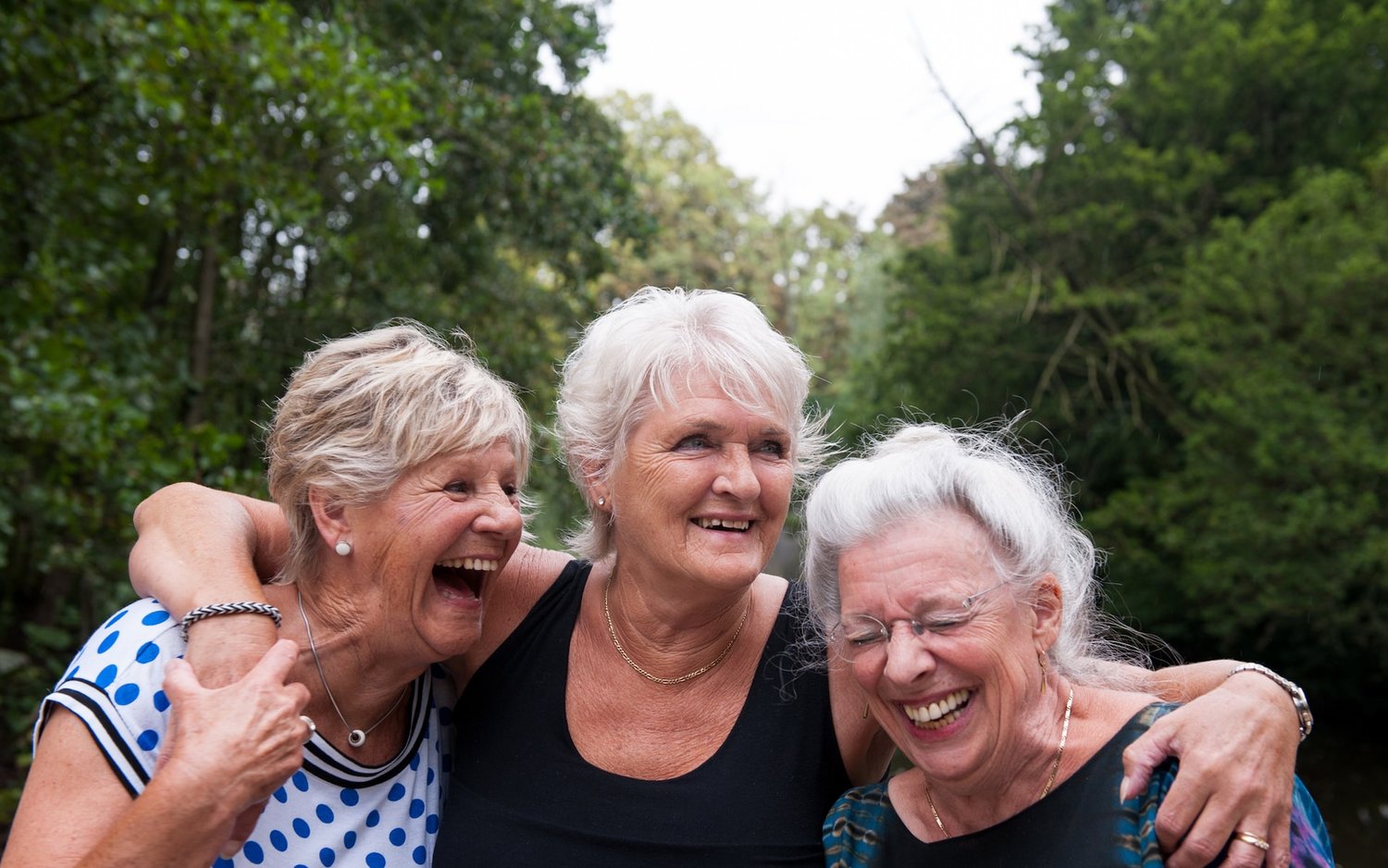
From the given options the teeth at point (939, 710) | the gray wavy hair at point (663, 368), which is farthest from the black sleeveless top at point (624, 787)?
the gray wavy hair at point (663, 368)

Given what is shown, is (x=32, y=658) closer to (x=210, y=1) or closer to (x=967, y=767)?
(x=210, y=1)

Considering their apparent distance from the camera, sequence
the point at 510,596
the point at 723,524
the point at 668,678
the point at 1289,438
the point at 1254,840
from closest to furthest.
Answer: the point at 1254,840 < the point at 723,524 < the point at 668,678 < the point at 510,596 < the point at 1289,438

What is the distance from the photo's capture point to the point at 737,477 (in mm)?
2172

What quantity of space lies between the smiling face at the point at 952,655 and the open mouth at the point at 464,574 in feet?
2.51

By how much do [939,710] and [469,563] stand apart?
3.12 feet

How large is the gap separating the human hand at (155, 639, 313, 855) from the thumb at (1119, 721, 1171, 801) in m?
1.31

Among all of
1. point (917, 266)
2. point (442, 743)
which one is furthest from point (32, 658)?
point (917, 266)

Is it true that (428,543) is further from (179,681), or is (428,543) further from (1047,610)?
(1047,610)

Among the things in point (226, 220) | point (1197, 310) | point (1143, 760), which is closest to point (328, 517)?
point (1143, 760)

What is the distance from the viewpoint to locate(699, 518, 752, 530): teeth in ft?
7.23

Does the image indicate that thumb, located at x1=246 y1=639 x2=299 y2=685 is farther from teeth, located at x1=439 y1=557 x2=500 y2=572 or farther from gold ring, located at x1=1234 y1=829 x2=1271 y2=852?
gold ring, located at x1=1234 y1=829 x2=1271 y2=852

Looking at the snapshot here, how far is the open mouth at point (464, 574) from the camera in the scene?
85.3 inches

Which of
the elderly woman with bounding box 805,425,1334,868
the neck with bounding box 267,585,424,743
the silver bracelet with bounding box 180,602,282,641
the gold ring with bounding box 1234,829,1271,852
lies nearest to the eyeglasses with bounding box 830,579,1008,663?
the elderly woman with bounding box 805,425,1334,868

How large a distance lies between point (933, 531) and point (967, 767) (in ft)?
1.34
